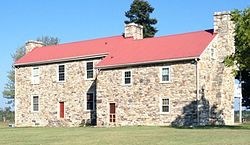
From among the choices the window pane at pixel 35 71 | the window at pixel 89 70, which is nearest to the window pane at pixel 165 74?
the window at pixel 89 70

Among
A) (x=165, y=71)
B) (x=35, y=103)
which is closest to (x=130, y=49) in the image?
(x=165, y=71)

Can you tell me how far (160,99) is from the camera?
113 feet

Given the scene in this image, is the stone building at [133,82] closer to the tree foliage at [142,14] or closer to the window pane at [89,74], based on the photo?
the window pane at [89,74]

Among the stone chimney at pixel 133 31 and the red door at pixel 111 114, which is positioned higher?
the stone chimney at pixel 133 31

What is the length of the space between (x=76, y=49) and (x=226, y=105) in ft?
49.6

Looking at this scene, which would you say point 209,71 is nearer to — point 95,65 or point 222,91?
point 222,91

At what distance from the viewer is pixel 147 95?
115 ft

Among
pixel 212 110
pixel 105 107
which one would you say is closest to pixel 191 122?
pixel 212 110

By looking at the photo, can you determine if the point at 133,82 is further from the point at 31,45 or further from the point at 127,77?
the point at 31,45

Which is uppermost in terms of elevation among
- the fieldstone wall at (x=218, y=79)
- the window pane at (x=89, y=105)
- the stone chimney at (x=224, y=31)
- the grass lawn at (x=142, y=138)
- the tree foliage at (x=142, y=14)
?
the tree foliage at (x=142, y=14)

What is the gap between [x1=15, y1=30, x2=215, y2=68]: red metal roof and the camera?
34.7 metres

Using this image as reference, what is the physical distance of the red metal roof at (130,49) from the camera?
34.7 meters

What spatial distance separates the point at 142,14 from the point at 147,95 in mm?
25814

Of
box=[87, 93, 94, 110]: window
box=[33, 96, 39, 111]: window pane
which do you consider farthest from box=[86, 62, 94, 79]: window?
box=[33, 96, 39, 111]: window pane
